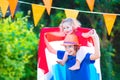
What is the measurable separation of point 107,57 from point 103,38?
485 millimetres

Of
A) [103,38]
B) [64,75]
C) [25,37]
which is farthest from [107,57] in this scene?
[64,75]

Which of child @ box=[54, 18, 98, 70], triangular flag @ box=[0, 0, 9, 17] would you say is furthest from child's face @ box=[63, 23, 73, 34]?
triangular flag @ box=[0, 0, 9, 17]

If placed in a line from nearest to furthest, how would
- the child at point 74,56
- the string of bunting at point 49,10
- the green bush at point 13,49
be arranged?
1. the child at point 74,56
2. the string of bunting at point 49,10
3. the green bush at point 13,49

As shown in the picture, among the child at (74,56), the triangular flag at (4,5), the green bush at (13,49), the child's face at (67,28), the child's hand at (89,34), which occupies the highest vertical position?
the triangular flag at (4,5)

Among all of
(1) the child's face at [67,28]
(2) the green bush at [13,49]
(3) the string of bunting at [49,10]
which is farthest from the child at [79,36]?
(2) the green bush at [13,49]

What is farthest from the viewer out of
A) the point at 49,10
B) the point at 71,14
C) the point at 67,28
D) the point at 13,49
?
the point at 13,49

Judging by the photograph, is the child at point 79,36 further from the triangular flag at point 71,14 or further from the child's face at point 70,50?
the triangular flag at point 71,14

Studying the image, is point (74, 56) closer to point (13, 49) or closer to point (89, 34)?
point (89, 34)

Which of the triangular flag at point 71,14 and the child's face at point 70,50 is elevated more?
the triangular flag at point 71,14

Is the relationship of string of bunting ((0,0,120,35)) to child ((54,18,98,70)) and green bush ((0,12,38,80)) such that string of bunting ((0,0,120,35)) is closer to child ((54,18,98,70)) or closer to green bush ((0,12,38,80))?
child ((54,18,98,70))

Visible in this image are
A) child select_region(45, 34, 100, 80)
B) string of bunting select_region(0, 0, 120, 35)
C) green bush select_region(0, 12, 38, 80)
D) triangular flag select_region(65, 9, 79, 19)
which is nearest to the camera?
child select_region(45, 34, 100, 80)

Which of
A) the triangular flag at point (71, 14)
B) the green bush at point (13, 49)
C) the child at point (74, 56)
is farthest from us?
the green bush at point (13, 49)

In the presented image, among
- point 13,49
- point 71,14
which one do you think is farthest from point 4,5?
point 13,49

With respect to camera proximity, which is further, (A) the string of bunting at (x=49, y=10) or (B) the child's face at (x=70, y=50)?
(A) the string of bunting at (x=49, y=10)
